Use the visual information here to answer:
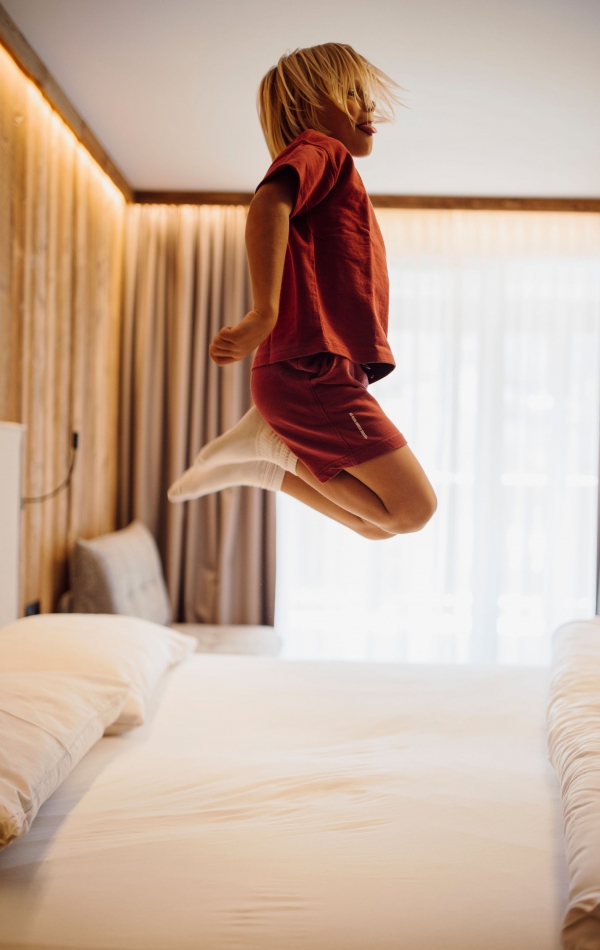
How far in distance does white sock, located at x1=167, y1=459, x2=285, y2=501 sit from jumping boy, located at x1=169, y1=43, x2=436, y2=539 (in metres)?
0.26

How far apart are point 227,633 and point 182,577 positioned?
0.56 meters

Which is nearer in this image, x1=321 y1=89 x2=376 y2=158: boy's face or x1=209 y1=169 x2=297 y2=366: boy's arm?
x1=209 y1=169 x2=297 y2=366: boy's arm

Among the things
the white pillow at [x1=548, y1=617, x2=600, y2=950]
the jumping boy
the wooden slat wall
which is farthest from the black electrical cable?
the white pillow at [x1=548, y1=617, x2=600, y2=950]

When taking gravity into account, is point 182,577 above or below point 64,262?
below

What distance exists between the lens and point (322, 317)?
1245 mm

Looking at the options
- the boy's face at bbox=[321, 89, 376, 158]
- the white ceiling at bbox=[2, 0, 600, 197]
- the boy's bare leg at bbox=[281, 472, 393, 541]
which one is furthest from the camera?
the white ceiling at bbox=[2, 0, 600, 197]

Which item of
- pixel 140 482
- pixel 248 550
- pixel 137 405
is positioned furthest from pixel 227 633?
pixel 137 405

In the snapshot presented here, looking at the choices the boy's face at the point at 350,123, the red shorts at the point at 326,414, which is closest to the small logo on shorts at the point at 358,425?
the red shorts at the point at 326,414

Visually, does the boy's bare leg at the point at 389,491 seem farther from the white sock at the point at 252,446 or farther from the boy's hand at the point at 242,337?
the boy's hand at the point at 242,337

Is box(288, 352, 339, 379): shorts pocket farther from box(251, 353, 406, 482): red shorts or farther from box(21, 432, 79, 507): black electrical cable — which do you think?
box(21, 432, 79, 507): black electrical cable

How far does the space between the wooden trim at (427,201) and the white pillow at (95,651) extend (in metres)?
2.46

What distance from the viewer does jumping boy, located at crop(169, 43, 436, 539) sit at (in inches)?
48.6

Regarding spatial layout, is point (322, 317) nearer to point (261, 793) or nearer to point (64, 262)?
point (261, 793)

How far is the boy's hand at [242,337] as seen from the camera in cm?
108
